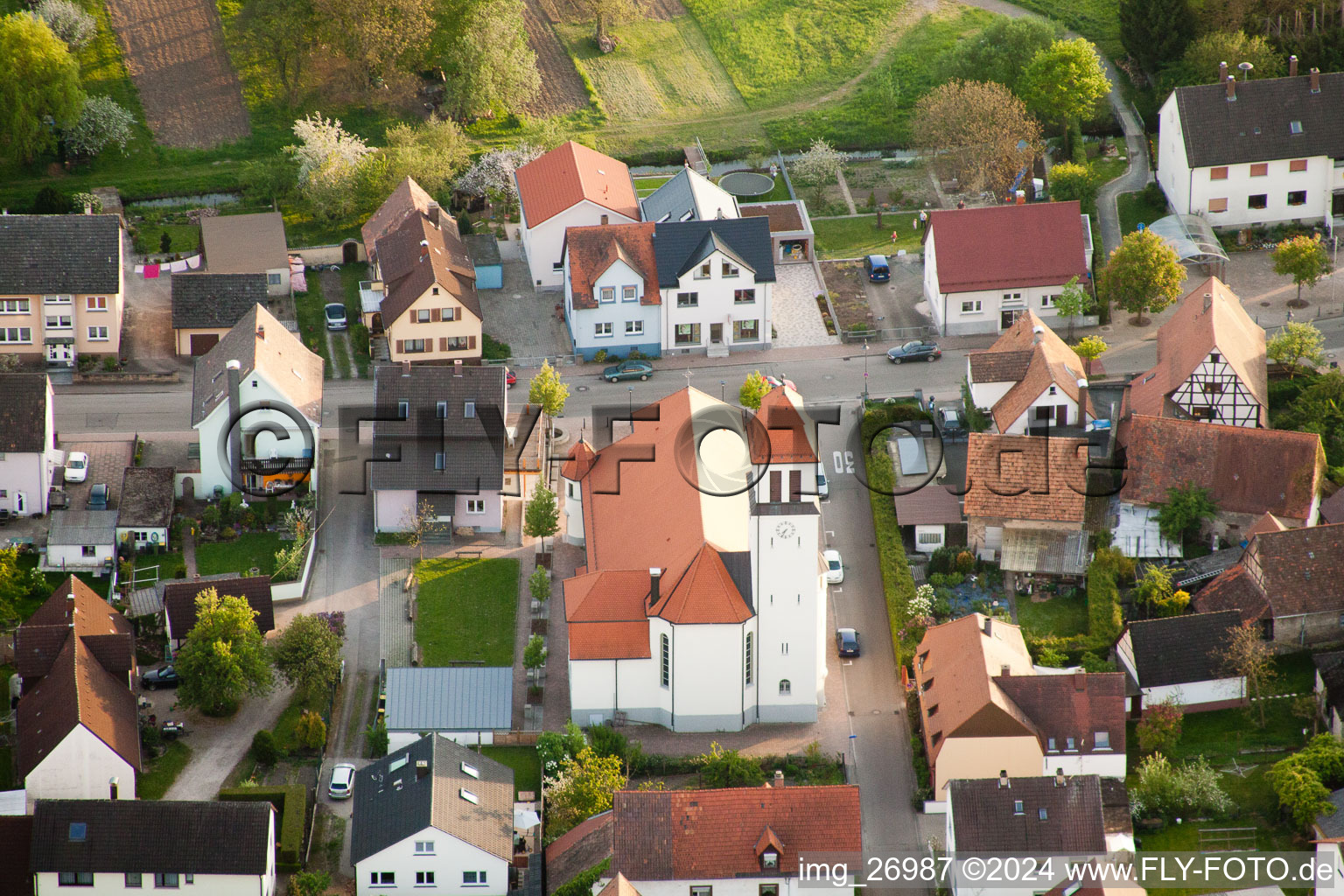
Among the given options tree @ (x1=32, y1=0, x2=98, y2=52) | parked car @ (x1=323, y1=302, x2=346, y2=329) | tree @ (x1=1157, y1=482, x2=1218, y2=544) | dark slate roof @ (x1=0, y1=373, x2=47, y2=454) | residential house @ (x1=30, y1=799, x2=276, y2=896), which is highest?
tree @ (x1=32, y1=0, x2=98, y2=52)

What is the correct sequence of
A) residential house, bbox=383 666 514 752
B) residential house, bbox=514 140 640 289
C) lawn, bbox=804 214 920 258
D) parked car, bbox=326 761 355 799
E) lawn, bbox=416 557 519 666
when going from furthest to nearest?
lawn, bbox=804 214 920 258
residential house, bbox=514 140 640 289
lawn, bbox=416 557 519 666
residential house, bbox=383 666 514 752
parked car, bbox=326 761 355 799

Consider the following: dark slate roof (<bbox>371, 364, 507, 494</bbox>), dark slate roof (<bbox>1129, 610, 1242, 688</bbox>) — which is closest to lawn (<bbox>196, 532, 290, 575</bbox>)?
dark slate roof (<bbox>371, 364, 507, 494</bbox>)

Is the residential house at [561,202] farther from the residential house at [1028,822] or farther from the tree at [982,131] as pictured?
the residential house at [1028,822]

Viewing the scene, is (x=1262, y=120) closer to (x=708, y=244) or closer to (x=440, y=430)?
(x=708, y=244)

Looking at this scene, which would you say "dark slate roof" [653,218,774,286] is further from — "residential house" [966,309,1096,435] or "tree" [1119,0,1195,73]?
"tree" [1119,0,1195,73]

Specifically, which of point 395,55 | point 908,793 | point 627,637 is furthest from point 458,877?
point 395,55

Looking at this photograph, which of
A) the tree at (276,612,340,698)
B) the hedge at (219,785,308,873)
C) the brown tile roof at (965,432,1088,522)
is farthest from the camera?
the brown tile roof at (965,432,1088,522)

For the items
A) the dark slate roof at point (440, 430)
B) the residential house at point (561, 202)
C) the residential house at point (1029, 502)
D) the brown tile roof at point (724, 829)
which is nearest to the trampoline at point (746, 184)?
the residential house at point (561, 202)

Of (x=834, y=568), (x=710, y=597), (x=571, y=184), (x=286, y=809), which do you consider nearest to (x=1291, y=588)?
(x=834, y=568)
